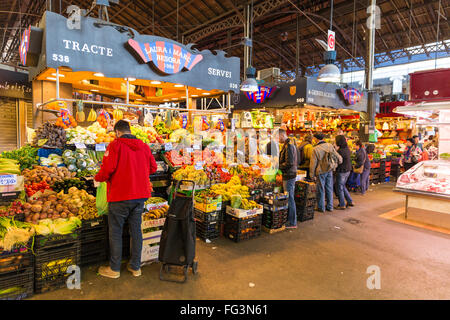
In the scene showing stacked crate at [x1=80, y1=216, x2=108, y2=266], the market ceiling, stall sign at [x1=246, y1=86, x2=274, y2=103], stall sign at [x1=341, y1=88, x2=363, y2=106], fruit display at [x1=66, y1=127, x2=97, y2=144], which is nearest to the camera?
stacked crate at [x1=80, y1=216, x2=108, y2=266]

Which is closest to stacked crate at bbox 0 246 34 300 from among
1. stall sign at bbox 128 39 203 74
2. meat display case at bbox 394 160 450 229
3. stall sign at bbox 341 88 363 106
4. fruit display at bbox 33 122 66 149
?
fruit display at bbox 33 122 66 149

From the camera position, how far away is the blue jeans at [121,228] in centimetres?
340

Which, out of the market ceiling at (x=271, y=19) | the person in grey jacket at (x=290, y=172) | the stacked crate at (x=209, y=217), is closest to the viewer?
the stacked crate at (x=209, y=217)

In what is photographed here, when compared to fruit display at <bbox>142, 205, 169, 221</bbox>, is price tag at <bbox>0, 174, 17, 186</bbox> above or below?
above

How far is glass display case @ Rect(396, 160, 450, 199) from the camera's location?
6.05 m

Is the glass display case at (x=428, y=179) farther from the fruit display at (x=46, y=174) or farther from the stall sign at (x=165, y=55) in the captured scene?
the fruit display at (x=46, y=174)

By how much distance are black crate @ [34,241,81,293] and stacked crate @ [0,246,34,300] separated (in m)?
0.07

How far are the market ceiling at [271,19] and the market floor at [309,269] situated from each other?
9.39 m

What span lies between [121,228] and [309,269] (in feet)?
8.66

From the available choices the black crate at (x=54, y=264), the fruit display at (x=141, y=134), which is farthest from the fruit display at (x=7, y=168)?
the fruit display at (x=141, y=134)

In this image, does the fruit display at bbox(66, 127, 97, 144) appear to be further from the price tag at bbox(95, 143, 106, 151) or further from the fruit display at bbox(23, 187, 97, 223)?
the fruit display at bbox(23, 187, 97, 223)

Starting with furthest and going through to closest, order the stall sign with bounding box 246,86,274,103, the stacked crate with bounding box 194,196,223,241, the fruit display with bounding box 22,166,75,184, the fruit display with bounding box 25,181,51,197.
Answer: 1. the stall sign with bounding box 246,86,274,103
2. the stacked crate with bounding box 194,196,223,241
3. the fruit display with bounding box 22,166,75,184
4. the fruit display with bounding box 25,181,51,197

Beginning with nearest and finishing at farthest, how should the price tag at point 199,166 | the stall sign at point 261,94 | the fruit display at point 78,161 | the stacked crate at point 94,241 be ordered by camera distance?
the stacked crate at point 94,241
the fruit display at point 78,161
the price tag at point 199,166
the stall sign at point 261,94
